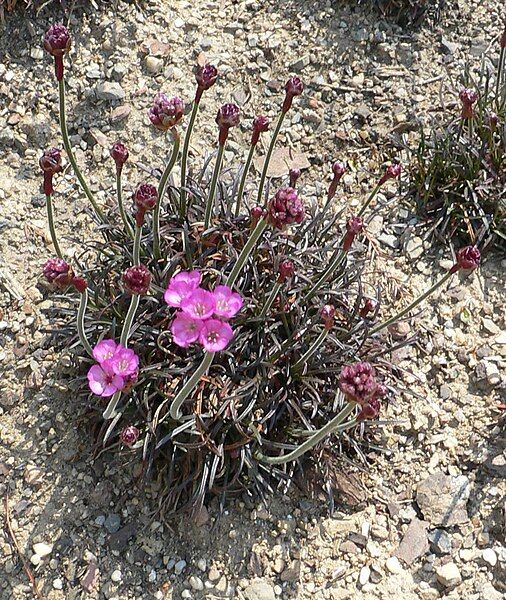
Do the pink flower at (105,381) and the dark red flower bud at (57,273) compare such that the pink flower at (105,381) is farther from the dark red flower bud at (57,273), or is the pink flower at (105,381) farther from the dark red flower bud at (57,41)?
the dark red flower bud at (57,41)

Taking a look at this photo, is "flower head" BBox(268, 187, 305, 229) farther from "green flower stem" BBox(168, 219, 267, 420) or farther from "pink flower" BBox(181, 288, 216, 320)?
"pink flower" BBox(181, 288, 216, 320)

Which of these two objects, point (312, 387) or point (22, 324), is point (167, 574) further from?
point (22, 324)

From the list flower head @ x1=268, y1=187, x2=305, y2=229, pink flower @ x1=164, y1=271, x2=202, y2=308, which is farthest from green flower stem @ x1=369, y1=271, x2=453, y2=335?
pink flower @ x1=164, y1=271, x2=202, y2=308

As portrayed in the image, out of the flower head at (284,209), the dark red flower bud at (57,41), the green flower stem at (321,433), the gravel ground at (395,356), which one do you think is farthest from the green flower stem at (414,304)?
the dark red flower bud at (57,41)

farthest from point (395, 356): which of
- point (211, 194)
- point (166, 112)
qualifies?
point (166, 112)

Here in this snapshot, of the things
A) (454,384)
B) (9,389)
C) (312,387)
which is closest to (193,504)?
(312,387)
